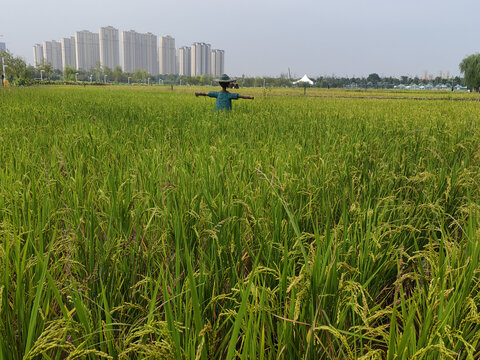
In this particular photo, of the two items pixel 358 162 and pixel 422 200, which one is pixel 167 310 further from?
pixel 358 162

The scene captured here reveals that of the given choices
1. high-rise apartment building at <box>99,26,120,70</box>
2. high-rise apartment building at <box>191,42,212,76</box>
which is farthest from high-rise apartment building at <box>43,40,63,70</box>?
high-rise apartment building at <box>191,42,212,76</box>

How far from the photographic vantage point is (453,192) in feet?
7.16

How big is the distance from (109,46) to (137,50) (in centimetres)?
1417

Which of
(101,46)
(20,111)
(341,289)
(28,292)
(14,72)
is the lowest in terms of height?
(28,292)

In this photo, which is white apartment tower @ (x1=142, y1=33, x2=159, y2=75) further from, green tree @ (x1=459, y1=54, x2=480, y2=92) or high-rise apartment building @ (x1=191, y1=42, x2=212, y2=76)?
green tree @ (x1=459, y1=54, x2=480, y2=92)

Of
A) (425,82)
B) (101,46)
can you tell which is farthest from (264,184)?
(101,46)

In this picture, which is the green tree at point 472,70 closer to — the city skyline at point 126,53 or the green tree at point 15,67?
the green tree at point 15,67

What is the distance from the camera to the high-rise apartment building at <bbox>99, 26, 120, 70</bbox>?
174m

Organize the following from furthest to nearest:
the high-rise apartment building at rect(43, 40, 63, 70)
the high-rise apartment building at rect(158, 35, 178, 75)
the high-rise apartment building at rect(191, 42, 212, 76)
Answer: the high-rise apartment building at rect(158, 35, 178, 75) → the high-rise apartment building at rect(191, 42, 212, 76) → the high-rise apartment building at rect(43, 40, 63, 70)

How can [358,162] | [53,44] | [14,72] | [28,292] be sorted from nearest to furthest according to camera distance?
[28,292] < [358,162] < [14,72] < [53,44]

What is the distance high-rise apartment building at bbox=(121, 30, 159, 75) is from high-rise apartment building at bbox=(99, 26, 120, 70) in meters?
4.53

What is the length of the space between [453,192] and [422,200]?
0.29 m

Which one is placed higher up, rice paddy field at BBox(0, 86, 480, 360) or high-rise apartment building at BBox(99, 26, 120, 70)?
high-rise apartment building at BBox(99, 26, 120, 70)

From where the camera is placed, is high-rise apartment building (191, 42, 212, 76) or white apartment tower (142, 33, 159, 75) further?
high-rise apartment building (191, 42, 212, 76)
